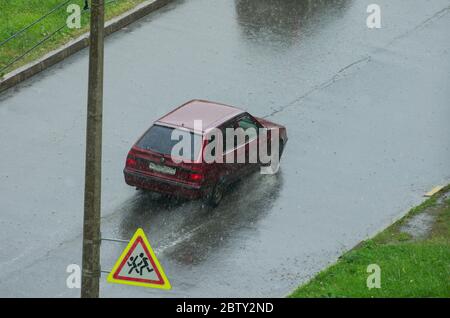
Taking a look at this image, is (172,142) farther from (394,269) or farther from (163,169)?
(394,269)

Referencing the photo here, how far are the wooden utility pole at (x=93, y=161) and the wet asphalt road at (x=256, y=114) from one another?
116 inches

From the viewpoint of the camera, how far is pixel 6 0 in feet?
93.5

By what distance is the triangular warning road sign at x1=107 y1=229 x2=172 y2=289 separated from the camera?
51.6 ft

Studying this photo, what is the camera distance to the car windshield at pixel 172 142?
2122 centimetres

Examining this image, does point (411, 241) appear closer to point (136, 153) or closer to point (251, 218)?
point (251, 218)

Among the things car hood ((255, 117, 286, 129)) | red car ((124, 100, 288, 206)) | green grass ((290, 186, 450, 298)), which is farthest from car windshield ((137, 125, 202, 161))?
green grass ((290, 186, 450, 298))

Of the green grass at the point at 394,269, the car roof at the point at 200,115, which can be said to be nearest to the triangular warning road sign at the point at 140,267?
the green grass at the point at 394,269

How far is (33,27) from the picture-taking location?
27.4 metres

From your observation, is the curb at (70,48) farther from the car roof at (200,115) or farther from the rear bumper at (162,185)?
the rear bumper at (162,185)

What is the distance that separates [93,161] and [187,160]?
18.7 ft

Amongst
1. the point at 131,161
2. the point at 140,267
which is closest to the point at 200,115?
the point at 131,161

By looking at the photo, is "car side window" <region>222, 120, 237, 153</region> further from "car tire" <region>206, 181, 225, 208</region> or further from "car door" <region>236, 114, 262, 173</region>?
"car tire" <region>206, 181, 225, 208</region>
